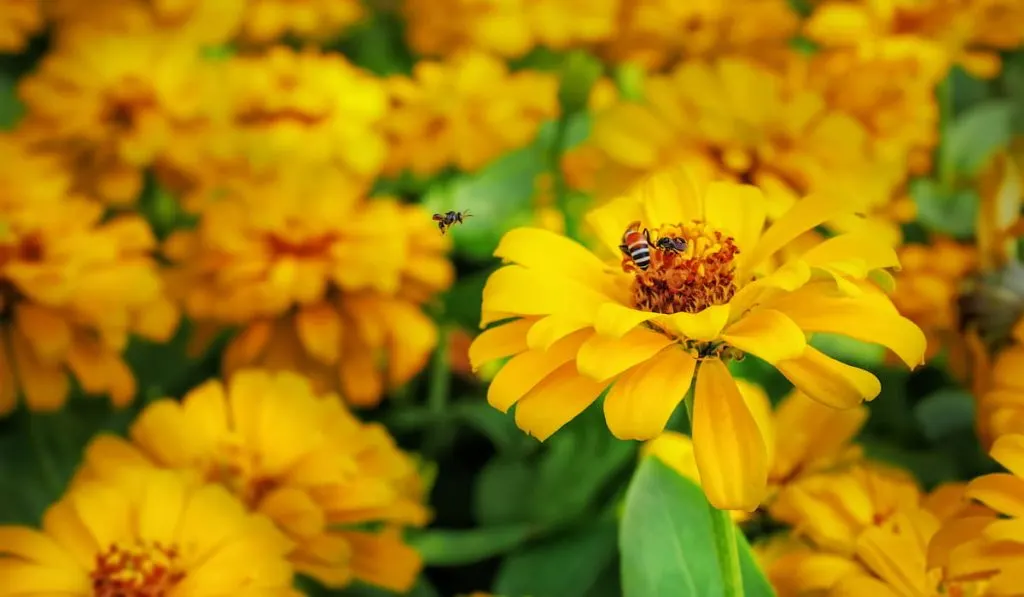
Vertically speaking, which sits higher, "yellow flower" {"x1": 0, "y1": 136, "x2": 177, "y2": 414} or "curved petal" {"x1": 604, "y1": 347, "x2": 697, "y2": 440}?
"yellow flower" {"x1": 0, "y1": 136, "x2": 177, "y2": 414}

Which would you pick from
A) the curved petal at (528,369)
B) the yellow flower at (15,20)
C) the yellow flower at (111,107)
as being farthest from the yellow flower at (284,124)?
the curved petal at (528,369)

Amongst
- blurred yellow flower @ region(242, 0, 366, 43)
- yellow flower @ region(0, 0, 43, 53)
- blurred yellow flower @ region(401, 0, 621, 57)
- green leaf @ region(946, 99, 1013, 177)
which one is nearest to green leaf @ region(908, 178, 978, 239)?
green leaf @ region(946, 99, 1013, 177)

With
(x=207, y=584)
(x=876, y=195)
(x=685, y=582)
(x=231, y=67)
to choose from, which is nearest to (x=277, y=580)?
(x=207, y=584)

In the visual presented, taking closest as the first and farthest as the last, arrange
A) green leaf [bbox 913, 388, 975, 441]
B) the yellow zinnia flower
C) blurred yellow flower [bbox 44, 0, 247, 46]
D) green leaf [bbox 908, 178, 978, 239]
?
1. the yellow zinnia flower
2. green leaf [bbox 913, 388, 975, 441]
3. green leaf [bbox 908, 178, 978, 239]
4. blurred yellow flower [bbox 44, 0, 247, 46]

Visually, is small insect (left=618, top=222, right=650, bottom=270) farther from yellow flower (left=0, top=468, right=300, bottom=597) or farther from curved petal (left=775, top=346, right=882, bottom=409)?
yellow flower (left=0, top=468, right=300, bottom=597)

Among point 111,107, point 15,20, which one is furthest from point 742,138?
point 15,20

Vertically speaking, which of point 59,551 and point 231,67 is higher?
point 231,67

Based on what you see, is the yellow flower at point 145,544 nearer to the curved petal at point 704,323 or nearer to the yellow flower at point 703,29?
the curved petal at point 704,323

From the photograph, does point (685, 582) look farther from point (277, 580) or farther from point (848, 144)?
point (848, 144)
